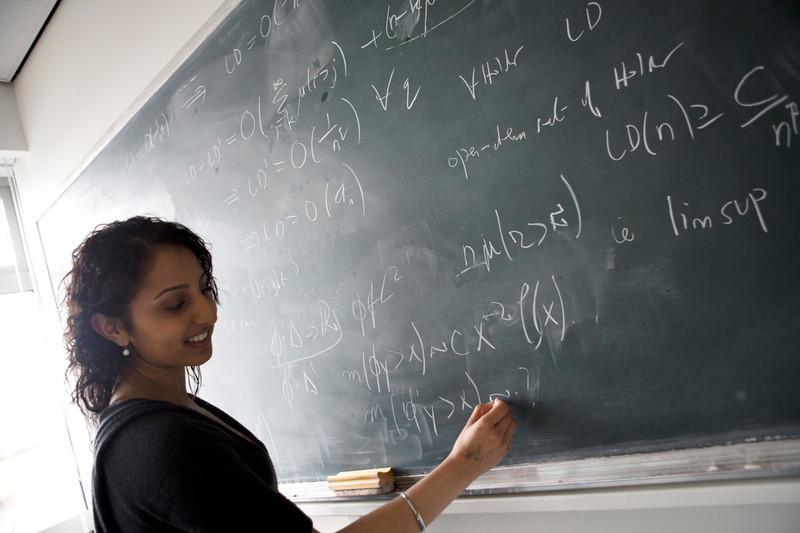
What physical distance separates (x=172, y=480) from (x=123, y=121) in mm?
1974

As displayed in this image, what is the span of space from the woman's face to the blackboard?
17.6 inches

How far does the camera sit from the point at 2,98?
3273mm

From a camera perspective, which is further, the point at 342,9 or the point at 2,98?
the point at 2,98

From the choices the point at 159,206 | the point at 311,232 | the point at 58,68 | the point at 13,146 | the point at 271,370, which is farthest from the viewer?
the point at 13,146

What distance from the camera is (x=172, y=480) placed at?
0.85 metres

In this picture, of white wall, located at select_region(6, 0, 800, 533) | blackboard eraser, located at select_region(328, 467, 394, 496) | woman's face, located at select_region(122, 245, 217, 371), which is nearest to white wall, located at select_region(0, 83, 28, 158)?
white wall, located at select_region(6, 0, 800, 533)

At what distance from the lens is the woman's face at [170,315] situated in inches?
44.4

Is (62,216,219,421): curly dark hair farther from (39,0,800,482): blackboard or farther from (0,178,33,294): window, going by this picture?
(0,178,33,294): window

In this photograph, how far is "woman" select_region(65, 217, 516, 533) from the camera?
87 cm

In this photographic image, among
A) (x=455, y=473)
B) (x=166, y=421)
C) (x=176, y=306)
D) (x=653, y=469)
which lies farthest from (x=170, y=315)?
(x=653, y=469)

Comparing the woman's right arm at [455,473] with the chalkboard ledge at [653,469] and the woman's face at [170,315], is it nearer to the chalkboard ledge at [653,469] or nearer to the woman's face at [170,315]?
the chalkboard ledge at [653,469]

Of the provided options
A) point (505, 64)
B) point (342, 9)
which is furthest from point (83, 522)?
point (505, 64)

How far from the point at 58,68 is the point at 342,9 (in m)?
2.20

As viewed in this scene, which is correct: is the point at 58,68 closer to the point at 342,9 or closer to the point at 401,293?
the point at 342,9
